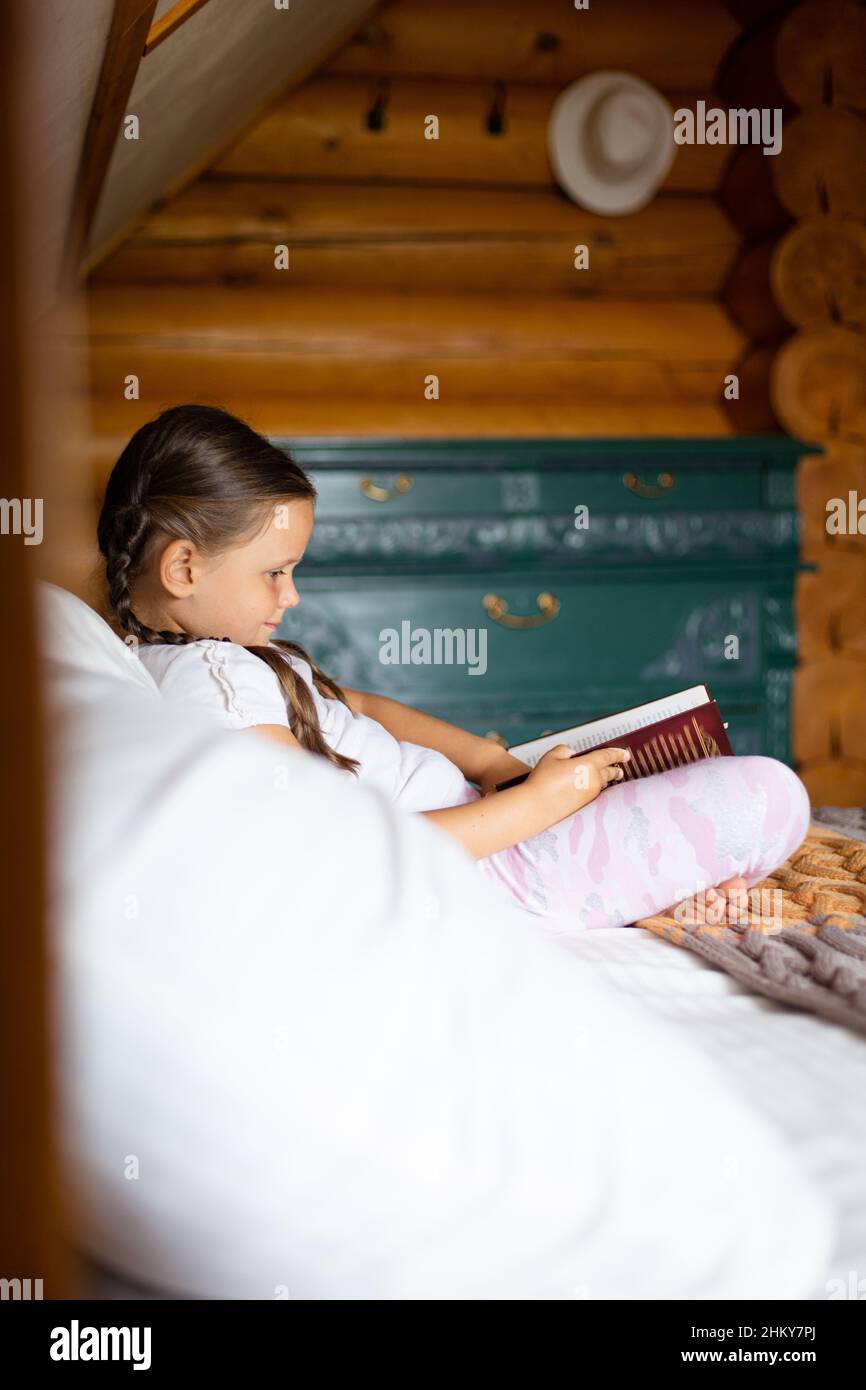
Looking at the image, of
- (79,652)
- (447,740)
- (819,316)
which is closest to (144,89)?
(447,740)

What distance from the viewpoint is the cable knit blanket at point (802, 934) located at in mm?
708

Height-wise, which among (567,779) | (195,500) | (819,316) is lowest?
(567,779)

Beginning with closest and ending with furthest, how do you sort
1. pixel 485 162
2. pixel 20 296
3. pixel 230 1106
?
pixel 20 296, pixel 230 1106, pixel 485 162

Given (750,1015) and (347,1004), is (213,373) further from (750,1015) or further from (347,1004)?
(347,1004)

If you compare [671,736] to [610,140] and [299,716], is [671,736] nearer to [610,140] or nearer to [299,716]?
[299,716]

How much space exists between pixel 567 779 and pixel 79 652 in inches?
21.1

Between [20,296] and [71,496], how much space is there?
50 millimetres

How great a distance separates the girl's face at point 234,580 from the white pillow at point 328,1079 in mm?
575

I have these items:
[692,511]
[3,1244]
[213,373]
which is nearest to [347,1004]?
[3,1244]

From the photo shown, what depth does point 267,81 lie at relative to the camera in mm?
2203

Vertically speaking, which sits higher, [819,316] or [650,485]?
[819,316]

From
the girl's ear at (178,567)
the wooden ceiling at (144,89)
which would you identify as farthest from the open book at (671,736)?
the wooden ceiling at (144,89)

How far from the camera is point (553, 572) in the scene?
7.51 ft

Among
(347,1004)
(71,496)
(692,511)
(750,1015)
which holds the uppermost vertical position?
(692,511)
